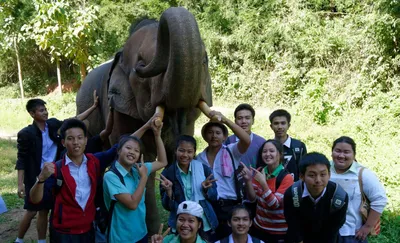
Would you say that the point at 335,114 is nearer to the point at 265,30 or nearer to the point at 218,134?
the point at 265,30

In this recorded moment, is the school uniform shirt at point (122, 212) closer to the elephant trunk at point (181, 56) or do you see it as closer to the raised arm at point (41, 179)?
the raised arm at point (41, 179)

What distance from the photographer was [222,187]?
347cm

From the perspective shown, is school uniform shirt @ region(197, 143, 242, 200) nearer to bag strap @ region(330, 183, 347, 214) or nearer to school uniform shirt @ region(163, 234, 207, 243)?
school uniform shirt @ region(163, 234, 207, 243)

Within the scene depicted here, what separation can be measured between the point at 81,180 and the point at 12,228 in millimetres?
2838

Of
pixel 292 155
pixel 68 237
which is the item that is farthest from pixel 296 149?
pixel 68 237

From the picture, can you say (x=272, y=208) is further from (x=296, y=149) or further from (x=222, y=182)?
(x=296, y=149)

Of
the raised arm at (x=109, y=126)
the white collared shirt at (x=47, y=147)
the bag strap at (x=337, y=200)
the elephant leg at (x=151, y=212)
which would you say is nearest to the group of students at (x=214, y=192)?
the bag strap at (x=337, y=200)

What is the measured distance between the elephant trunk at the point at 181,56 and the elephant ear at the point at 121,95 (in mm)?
998

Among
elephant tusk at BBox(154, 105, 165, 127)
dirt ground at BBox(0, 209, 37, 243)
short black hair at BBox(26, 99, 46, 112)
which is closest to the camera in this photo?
elephant tusk at BBox(154, 105, 165, 127)

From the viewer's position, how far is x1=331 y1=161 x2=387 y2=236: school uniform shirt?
3004 mm

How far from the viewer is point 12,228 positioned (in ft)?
17.9

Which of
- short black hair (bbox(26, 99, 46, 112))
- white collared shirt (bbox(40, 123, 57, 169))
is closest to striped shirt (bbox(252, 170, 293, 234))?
white collared shirt (bbox(40, 123, 57, 169))

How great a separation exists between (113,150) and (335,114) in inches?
352

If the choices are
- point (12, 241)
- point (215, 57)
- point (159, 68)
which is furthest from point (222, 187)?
point (215, 57)
